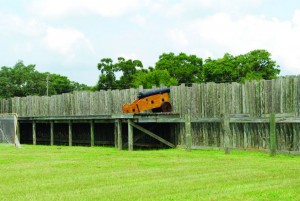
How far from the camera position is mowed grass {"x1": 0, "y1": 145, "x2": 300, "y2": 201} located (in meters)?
10.3

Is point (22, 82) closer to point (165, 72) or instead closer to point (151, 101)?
point (165, 72)

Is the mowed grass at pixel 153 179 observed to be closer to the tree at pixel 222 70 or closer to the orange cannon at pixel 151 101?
the orange cannon at pixel 151 101

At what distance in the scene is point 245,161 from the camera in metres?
16.5

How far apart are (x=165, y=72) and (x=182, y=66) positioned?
35.4ft

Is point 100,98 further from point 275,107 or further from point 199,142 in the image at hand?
point 275,107

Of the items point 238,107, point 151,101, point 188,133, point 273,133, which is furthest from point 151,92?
point 273,133

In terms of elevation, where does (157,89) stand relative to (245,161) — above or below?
above

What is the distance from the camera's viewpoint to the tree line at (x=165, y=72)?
66.9 metres

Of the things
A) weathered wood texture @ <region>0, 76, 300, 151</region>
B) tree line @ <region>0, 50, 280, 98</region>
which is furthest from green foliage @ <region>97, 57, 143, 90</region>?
weathered wood texture @ <region>0, 76, 300, 151</region>

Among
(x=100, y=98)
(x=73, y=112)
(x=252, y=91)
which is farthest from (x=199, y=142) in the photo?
(x=73, y=112)

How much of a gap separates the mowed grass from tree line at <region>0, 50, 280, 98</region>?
1712 inches

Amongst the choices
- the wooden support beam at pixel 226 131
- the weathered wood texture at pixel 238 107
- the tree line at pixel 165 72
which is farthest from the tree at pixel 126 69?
the wooden support beam at pixel 226 131

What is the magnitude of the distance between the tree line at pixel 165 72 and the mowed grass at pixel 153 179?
143ft

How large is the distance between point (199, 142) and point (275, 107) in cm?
380
